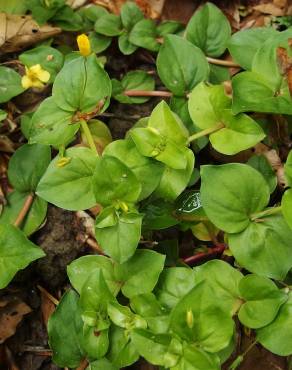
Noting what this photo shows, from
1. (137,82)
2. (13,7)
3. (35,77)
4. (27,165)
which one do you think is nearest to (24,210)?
(27,165)

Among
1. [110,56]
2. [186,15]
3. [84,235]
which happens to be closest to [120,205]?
[84,235]

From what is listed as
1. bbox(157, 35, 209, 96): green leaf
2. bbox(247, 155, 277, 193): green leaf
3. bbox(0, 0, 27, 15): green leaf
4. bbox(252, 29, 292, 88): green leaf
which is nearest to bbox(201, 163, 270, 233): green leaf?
bbox(247, 155, 277, 193): green leaf

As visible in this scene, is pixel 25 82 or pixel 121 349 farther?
pixel 25 82

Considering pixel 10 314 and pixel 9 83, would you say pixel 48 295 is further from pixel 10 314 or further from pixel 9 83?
pixel 9 83

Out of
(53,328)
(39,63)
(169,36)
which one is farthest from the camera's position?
(39,63)

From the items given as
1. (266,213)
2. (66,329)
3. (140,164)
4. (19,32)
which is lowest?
(66,329)

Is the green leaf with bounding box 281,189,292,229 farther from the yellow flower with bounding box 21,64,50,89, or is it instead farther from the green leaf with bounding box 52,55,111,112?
the yellow flower with bounding box 21,64,50,89

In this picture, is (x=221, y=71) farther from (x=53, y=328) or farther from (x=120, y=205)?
(x=53, y=328)
